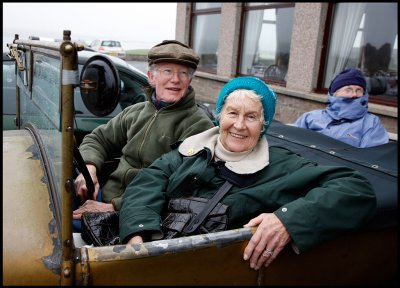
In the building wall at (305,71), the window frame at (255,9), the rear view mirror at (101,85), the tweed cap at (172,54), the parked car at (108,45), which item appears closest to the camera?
the rear view mirror at (101,85)

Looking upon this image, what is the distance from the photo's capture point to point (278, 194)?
5.81 feet

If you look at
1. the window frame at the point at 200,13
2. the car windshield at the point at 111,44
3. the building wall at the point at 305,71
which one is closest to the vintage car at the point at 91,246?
the building wall at the point at 305,71

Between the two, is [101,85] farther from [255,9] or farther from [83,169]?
[255,9]

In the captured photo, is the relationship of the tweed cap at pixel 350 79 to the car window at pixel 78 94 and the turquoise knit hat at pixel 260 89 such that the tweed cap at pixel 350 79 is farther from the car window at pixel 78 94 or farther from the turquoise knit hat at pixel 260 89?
the car window at pixel 78 94

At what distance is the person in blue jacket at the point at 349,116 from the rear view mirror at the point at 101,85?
6.65ft

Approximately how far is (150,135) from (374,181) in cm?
126

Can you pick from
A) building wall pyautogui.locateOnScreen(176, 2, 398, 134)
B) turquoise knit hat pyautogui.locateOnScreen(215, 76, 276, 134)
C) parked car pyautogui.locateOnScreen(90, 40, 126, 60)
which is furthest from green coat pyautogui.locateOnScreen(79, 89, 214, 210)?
parked car pyautogui.locateOnScreen(90, 40, 126, 60)

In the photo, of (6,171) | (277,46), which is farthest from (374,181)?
(277,46)

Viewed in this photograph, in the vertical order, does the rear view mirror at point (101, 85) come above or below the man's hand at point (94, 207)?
above

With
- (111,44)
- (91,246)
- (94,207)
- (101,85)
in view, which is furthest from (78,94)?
(111,44)

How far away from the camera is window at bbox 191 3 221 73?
9.47 meters

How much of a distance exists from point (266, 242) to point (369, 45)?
5247 mm

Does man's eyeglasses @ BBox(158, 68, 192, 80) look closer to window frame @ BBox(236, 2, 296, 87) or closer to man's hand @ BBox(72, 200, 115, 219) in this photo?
man's hand @ BBox(72, 200, 115, 219)

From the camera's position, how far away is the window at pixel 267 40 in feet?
24.2
